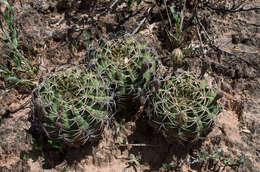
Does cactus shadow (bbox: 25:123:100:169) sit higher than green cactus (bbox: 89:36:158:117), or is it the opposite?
green cactus (bbox: 89:36:158:117)

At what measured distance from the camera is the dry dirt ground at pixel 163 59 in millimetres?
2822

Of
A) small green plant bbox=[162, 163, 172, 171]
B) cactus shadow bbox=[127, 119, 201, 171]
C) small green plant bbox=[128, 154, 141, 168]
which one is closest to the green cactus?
cactus shadow bbox=[127, 119, 201, 171]

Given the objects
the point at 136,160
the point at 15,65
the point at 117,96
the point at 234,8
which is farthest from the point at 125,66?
the point at 234,8

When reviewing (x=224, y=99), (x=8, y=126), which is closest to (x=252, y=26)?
(x=224, y=99)

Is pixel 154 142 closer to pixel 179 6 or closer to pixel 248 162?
pixel 248 162

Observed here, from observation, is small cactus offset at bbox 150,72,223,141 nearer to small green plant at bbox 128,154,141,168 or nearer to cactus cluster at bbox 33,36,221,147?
cactus cluster at bbox 33,36,221,147

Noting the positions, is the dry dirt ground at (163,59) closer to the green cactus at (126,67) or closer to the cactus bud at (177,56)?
the cactus bud at (177,56)

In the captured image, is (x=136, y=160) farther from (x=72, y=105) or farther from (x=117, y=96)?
(x=72, y=105)

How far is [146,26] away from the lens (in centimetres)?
379

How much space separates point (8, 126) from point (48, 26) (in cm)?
153

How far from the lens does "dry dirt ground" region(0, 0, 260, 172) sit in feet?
9.26

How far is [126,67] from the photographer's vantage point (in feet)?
8.66

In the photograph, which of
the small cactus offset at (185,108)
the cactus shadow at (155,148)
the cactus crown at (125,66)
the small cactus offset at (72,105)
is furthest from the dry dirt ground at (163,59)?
the cactus crown at (125,66)

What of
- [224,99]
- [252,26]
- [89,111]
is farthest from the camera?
[252,26]
